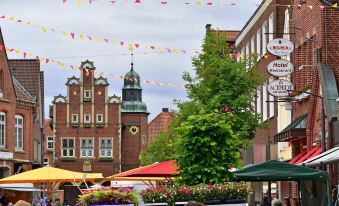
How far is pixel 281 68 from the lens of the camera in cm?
3038

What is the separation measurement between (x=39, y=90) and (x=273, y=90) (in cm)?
4313

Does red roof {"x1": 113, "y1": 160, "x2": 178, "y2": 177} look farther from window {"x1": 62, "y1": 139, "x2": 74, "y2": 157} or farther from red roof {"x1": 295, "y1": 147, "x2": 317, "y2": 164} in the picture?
window {"x1": 62, "y1": 139, "x2": 74, "y2": 157}

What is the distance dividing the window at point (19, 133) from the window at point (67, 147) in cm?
4477

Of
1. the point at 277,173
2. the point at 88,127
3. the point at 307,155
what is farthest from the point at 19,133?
the point at 88,127

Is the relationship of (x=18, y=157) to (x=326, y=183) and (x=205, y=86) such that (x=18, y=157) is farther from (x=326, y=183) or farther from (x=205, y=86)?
(x=326, y=183)

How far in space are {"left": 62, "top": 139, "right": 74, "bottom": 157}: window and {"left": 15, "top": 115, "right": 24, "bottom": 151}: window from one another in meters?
44.8

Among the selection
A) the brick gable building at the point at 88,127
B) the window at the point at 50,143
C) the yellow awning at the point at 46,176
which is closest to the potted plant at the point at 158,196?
the yellow awning at the point at 46,176

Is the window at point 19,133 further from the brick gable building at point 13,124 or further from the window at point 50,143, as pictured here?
the window at point 50,143

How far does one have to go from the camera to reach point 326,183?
20.7 meters

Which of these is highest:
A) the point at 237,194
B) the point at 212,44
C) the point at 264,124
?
the point at 212,44

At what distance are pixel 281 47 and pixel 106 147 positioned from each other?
7559 centimetres

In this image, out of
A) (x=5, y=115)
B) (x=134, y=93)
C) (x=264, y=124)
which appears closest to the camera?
(x=264, y=124)

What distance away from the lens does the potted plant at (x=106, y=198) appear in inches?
690

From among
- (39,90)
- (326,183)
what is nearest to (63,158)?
(39,90)
